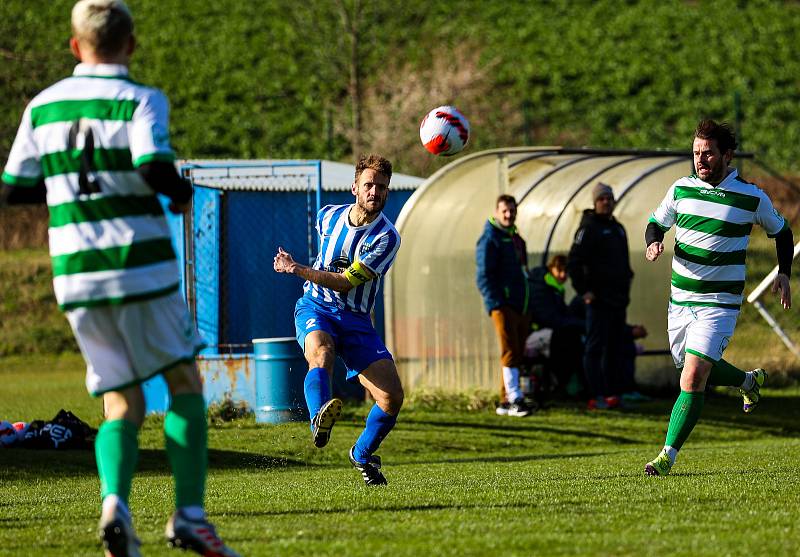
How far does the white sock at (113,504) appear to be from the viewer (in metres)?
5.06

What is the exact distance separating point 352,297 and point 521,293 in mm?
6669

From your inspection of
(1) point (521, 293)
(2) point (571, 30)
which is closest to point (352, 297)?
(1) point (521, 293)

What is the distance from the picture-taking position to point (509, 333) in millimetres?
15203

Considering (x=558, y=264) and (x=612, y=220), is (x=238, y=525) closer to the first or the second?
(x=612, y=220)

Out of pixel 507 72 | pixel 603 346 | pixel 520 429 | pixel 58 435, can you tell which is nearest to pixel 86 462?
pixel 58 435

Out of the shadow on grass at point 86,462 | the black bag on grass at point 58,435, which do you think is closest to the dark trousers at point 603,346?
the shadow on grass at point 86,462

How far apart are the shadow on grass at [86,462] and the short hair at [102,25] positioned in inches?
259

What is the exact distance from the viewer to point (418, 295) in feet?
56.3

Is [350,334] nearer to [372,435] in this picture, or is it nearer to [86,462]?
[372,435]

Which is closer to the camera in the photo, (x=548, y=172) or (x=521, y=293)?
(x=521, y=293)

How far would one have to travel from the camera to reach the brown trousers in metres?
15.2

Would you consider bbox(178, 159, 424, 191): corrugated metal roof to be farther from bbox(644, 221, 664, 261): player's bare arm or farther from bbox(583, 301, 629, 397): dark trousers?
bbox(644, 221, 664, 261): player's bare arm

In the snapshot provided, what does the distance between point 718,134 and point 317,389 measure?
2.93m

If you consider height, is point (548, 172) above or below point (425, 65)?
below
